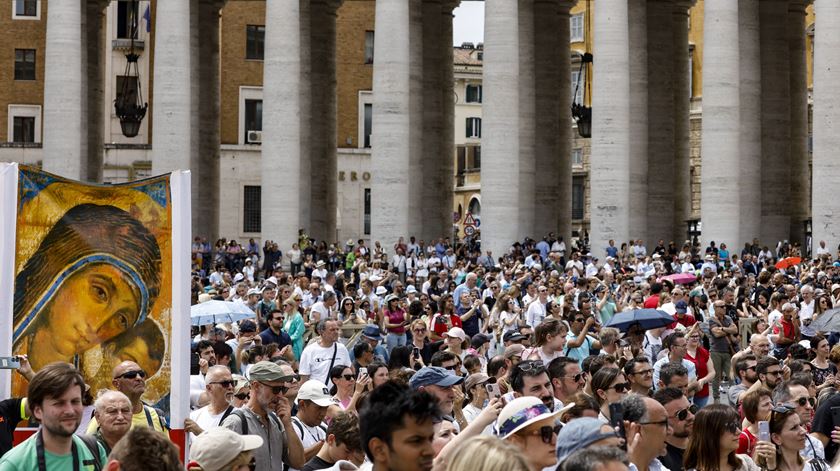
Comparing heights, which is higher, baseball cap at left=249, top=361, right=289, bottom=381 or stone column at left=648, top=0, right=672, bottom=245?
stone column at left=648, top=0, right=672, bottom=245

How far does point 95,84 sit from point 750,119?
87.2 feet

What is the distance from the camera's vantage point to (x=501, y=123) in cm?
5372

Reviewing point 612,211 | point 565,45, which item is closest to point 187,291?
point 612,211

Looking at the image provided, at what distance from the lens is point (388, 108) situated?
180 ft

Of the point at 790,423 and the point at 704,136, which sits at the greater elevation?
the point at 704,136

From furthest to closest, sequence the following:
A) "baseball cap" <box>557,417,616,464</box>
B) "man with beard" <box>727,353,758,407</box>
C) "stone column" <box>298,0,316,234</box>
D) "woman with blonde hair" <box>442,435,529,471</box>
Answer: "stone column" <box>298,0,316,234</box>
"man with beard" <box>727,353,758,407</box>
"baseball cap" <box>557,417,616,464</box>
"woman with blonde hair" <box>442,435,529,471</box>

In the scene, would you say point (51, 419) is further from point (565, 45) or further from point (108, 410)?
point (565, 45)

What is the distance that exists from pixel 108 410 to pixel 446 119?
50895mm

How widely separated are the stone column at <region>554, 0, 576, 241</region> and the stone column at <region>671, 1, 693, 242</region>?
3.91 meters

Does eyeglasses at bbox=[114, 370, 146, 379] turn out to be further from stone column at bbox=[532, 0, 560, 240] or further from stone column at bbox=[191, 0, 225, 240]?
stone column at bbox=[191, 0, 225, 240]

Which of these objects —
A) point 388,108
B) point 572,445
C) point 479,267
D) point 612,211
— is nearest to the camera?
point 572,445

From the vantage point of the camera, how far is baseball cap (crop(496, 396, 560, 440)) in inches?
372

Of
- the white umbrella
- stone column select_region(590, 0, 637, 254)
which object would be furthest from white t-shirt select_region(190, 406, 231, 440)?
stone column select_region(590, 0, 637, 254)

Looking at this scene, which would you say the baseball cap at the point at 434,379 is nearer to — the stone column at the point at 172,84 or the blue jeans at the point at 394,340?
the blue jeans at the point at 394,340
